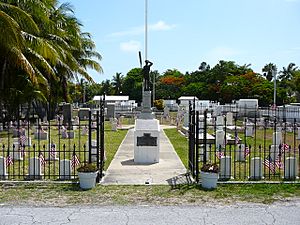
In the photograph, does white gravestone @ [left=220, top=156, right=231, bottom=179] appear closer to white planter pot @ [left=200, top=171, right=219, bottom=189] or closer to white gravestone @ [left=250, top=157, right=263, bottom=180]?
white gravestone @ [left=250, top=157, right=263, bottom=180]

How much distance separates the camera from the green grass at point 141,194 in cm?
734

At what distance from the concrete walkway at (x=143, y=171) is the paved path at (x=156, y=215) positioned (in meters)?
2.30

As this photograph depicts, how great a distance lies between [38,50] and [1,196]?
1595 centimetres

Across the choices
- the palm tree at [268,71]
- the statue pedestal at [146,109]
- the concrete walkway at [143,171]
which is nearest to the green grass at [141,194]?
the concrete walkway at [143,171]

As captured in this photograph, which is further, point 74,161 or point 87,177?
point 74,161

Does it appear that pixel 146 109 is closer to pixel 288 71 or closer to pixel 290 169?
pixel 290 169

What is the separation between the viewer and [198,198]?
761cm

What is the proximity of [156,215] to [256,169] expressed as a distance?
A: 3.93m

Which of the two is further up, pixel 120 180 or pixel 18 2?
pixel 18 2

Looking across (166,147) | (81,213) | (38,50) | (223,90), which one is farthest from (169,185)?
(223,90)

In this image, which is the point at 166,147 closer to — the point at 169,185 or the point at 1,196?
the point at 169,185

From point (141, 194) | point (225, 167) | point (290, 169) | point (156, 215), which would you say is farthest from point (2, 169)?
point (290, 169)

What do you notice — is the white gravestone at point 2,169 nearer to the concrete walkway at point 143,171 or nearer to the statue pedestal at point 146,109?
the concrete walkway at point 143,171

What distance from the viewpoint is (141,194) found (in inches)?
311
